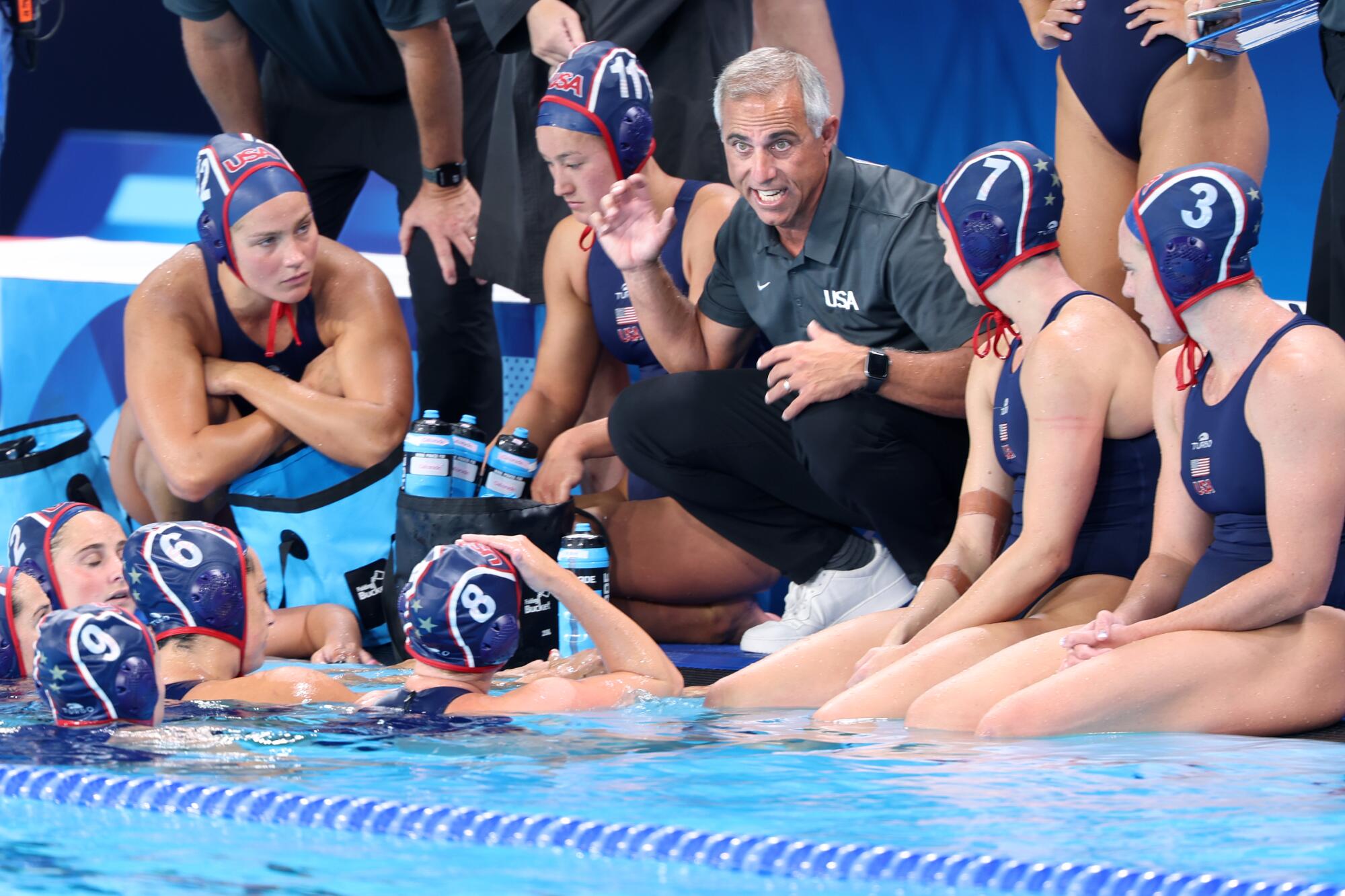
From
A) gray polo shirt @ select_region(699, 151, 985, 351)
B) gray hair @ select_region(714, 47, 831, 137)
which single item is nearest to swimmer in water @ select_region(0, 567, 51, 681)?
gray polo shirt @ select_region(699, 151, 985, 351)

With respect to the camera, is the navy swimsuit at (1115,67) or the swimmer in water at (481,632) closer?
the swimmer in water at (481,632)

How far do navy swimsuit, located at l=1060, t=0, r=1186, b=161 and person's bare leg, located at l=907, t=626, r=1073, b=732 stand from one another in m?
1.56

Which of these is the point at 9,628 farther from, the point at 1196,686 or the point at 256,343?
the point at 1196,686

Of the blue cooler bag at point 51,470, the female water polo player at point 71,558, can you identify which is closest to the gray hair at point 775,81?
the female water polo player at point 71,558

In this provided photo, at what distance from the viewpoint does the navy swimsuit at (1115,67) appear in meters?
4.47

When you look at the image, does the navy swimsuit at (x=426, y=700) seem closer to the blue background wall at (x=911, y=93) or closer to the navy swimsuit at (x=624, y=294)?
the navy swimsuit at (x=624, y=294)

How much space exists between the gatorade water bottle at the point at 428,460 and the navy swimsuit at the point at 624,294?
70 cm

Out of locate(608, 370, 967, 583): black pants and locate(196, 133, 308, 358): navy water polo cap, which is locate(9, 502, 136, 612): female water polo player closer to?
locate(196, 133, 308, 358): navy water polo cap

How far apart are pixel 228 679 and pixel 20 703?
567 mm

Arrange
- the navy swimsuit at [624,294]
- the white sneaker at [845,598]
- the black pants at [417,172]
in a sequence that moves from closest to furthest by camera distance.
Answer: the white sneaker at [845,598] < the navy swimsuit at [624,294] < the black pants at [417,172]

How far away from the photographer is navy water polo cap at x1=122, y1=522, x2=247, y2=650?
170 inches

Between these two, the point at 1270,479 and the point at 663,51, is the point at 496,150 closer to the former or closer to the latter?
the point at 663,51

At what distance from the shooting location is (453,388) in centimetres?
680

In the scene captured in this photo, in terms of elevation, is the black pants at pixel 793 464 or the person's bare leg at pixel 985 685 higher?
the black pants at pixel 793 464
